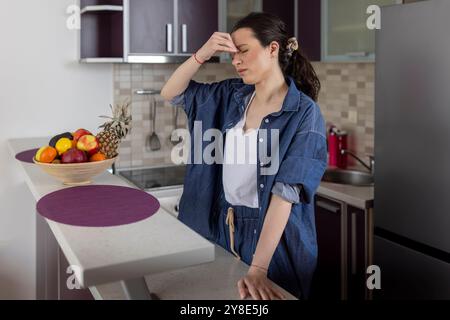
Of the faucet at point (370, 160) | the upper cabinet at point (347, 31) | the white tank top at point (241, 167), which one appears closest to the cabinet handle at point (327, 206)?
the faucet at point (370, 160)

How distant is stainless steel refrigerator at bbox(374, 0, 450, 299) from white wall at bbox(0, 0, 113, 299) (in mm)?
1715

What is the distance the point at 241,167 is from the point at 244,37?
41 cm

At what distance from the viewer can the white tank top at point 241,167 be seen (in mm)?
1627

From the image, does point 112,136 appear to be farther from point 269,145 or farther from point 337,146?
point 337,146

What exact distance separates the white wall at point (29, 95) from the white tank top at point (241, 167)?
1645mm

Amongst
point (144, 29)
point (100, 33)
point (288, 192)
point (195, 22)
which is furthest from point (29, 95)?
point (288, 192)

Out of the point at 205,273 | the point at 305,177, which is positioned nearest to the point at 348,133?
the point at 305,177

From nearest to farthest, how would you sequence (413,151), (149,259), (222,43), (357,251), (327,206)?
(149,259) → (222,43) → (413,151) → (357,251) → (327,206)

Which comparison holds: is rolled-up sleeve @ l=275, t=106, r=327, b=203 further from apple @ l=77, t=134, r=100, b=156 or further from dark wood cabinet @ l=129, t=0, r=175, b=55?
dark wood cabinet @ l=129, t=0, r=175, b=55

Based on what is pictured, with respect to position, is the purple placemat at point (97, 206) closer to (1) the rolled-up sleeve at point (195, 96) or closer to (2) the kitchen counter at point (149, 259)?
(2) the kitchen counter at point (149, 259)

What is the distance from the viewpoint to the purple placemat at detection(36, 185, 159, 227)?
4.32ft

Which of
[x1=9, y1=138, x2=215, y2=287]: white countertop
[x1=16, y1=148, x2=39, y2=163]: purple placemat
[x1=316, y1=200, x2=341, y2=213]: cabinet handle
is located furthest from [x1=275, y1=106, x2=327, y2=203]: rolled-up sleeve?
[x1=16, y1=148, x2=39, y2=163]: purple placemat

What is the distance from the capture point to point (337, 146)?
316cm

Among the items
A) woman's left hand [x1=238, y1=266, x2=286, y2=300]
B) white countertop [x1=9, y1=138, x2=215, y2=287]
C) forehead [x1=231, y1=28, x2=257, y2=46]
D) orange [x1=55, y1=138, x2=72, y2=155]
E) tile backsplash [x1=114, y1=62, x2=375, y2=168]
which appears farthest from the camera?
tile backsplash [x1=114, y1=62, x2=375, y2=168]
